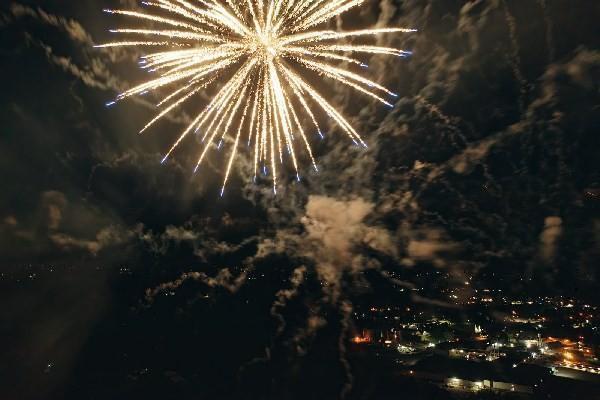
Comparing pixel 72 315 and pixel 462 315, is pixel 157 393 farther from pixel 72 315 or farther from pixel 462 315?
pixel 462 315

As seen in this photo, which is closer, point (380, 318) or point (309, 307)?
point (380, 318)

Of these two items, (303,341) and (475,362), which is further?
(303,341)

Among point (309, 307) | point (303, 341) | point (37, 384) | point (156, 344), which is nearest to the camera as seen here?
point (37, 384)

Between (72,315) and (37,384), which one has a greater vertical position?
(72,315)

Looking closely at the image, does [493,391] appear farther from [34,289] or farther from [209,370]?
[34,289]

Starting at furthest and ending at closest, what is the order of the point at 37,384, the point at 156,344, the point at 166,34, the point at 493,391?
1. the point at 156,344
2. the point at 37,384
3. the point at 493,391
4. the point at 166,34

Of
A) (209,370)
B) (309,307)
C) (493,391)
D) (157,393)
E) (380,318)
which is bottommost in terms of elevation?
(493,391)

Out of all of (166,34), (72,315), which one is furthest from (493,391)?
(72,315)

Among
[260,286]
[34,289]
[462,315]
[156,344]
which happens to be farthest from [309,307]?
[34,289]

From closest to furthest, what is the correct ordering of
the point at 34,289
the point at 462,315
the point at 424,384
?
the point at 424,384 < the point at 34,289 < the point at 462,315

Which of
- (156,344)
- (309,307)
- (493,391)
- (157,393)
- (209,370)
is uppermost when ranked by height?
(309,307)
